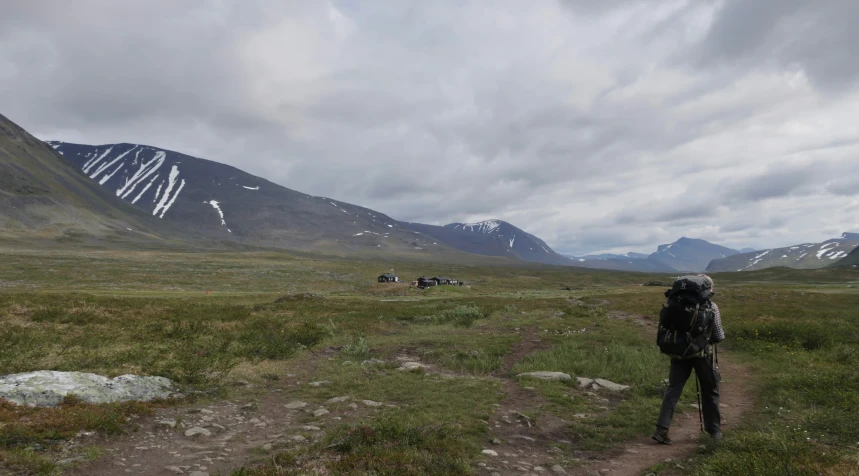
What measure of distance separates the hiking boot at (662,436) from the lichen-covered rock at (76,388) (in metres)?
11.5

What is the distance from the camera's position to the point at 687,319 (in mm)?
8578

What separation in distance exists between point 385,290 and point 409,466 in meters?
58.2

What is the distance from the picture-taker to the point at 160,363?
13531 mm

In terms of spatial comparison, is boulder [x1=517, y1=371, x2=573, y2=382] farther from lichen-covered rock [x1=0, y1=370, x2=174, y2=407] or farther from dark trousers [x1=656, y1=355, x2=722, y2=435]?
lichen-covered rock [x1=0, y1=370, x2=174, y2=407]

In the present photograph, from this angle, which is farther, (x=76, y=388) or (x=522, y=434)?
(x=76, y=388)

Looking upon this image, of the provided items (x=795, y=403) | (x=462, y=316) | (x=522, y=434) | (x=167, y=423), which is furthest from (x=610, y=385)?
(x=462, y=316)

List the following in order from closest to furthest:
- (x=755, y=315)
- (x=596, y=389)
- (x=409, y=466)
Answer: (x=409, y=466) < (x=596, y=389) < (x=755, y=315)

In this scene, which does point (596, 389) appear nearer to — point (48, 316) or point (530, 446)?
point (530, 446)

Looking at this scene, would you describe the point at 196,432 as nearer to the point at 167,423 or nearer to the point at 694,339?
the point at 167,423

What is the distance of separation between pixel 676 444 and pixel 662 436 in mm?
286

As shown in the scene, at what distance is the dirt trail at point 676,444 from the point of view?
24.2 feet

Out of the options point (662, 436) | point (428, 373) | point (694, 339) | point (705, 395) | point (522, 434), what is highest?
point (694, 339)

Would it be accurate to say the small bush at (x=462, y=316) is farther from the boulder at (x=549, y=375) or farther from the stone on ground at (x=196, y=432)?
the stone on ground at (x=196, y=432)

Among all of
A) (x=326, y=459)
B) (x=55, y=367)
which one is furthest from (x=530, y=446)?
(x=55, y=367)
